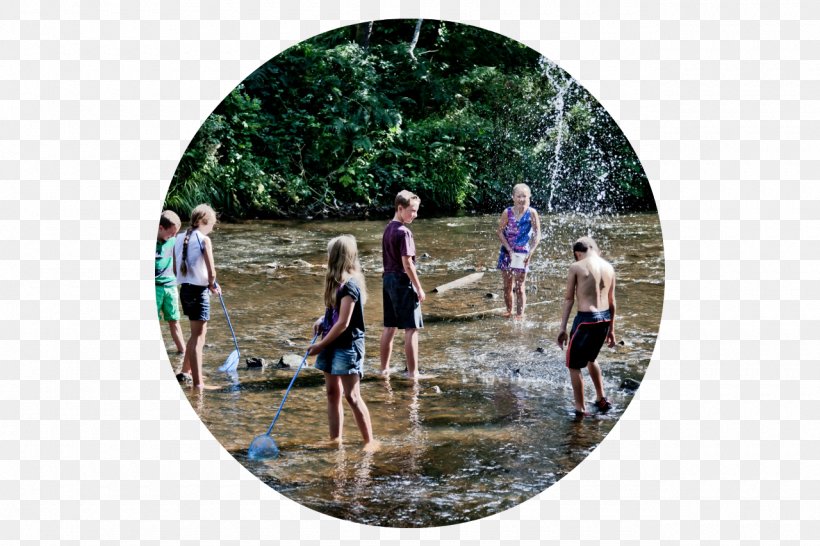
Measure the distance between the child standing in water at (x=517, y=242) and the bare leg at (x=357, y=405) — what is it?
374 cm

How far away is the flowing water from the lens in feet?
18.3

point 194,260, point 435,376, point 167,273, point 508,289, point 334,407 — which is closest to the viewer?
point 334,407

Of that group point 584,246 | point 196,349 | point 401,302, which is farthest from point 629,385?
point 196,349

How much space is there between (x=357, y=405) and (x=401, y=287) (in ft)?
5.58

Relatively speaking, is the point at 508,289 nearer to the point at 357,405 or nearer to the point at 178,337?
the point at 178,337

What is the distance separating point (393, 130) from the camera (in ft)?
27.4

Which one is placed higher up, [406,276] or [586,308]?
[406,276]

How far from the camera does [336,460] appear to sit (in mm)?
5836

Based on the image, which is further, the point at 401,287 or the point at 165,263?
the point at 401,287

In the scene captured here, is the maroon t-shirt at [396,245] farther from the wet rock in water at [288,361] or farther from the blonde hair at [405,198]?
the wet rock in water at [288,361]

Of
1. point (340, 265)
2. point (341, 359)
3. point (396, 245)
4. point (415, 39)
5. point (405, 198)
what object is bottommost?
point (341, 359)

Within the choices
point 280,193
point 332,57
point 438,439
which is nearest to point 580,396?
point 438,439

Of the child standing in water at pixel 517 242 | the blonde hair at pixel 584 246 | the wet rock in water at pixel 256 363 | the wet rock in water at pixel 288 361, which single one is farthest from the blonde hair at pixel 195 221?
the child standing in water at pixel 517 242

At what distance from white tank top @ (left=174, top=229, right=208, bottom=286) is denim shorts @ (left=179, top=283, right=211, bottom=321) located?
5 centimetres
